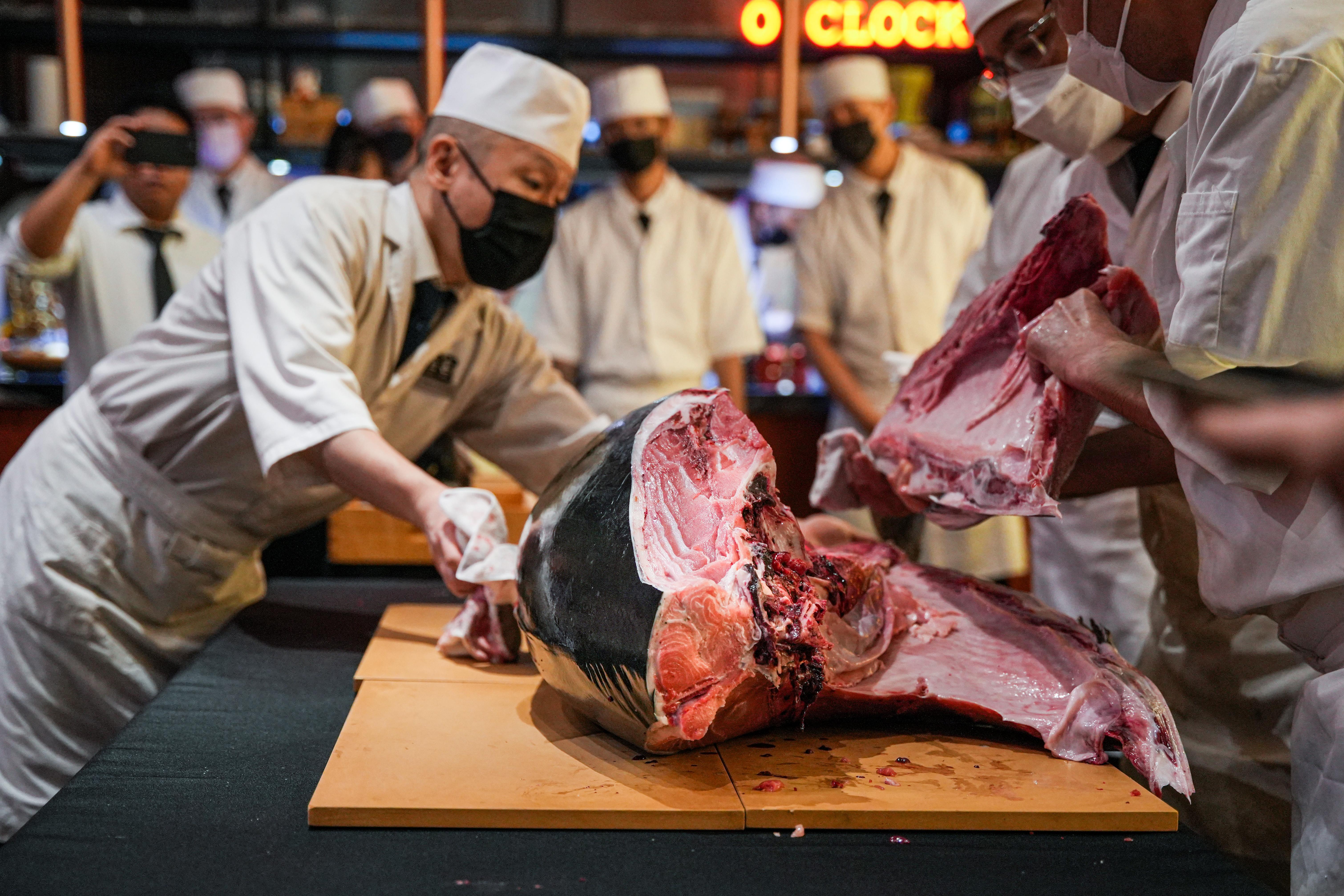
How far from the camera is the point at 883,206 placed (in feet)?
14.6

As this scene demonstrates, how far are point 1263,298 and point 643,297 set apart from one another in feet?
11.1

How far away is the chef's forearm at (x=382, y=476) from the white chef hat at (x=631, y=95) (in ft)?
9.02

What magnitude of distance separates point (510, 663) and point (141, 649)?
31.1 inches

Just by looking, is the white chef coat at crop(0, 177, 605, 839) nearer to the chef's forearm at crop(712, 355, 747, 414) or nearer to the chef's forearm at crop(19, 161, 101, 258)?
the chef's forearm at crop(19, 161, 101, 258)

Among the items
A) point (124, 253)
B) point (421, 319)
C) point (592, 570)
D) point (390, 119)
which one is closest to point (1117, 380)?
point (592, 570)

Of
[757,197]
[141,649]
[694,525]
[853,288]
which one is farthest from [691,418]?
[757,197]

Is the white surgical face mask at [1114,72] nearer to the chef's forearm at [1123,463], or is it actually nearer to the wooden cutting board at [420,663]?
the chef's forearm at [1123,463]

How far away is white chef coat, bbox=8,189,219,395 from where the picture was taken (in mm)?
3830

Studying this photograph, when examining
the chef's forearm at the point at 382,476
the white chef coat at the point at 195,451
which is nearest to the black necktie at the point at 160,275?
the white chef coat at the point at 195,451

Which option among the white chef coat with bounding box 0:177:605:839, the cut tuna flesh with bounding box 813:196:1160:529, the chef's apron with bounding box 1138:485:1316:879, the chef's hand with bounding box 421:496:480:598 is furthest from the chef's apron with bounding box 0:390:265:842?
the chef's apron with bounding box 1138:485:1316:879

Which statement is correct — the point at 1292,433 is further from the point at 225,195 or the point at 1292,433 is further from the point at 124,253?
the point at 225,195

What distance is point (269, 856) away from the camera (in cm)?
114

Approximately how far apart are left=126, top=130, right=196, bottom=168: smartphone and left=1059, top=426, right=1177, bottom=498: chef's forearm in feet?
8.70

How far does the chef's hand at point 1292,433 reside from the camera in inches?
40.9
